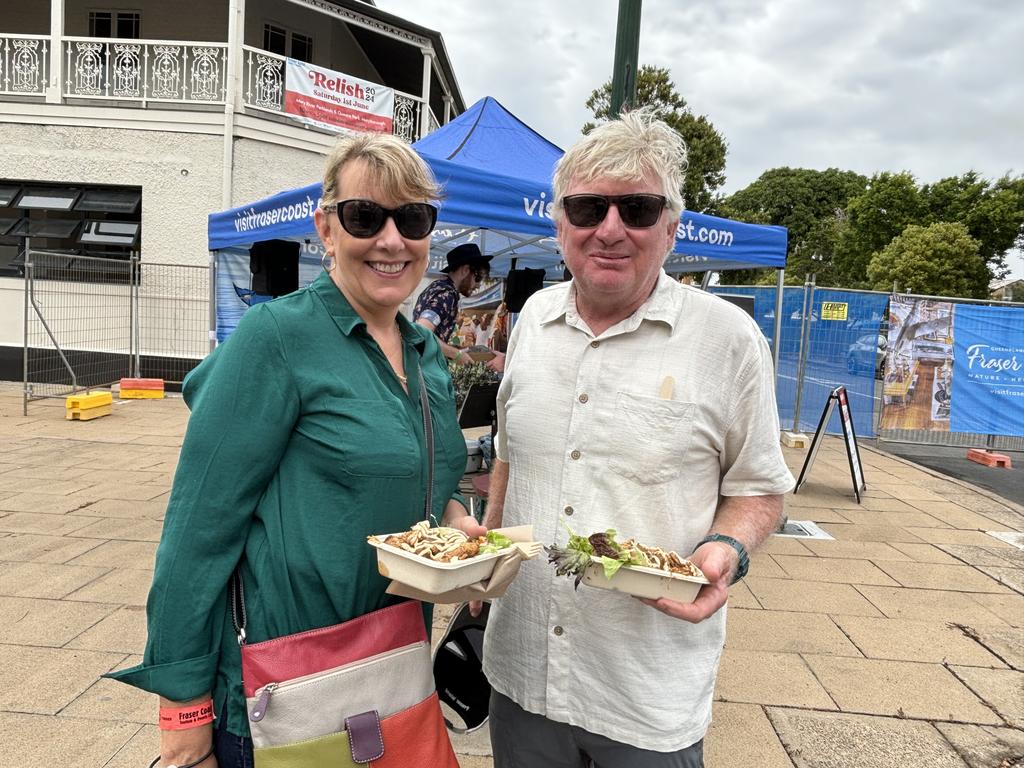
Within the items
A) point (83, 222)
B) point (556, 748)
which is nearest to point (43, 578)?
point (556, 748)

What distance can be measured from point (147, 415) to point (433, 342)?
376 inches

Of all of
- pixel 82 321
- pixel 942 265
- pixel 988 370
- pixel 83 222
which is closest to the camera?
pixel 988 370

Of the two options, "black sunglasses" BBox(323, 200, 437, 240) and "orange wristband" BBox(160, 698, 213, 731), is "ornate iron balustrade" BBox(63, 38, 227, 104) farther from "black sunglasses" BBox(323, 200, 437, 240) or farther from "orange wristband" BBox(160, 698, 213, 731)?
"orange wristband" BBox(160, 698, 213, 731)

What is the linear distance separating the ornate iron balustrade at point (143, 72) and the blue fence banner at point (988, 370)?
12.6 meters

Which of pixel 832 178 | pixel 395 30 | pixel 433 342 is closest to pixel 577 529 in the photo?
pixel 433 342

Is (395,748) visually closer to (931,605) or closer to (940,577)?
(931,605)

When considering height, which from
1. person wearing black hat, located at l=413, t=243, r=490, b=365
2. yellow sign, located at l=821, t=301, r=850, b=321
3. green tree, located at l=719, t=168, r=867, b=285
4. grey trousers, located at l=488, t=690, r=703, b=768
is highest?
green tree, located at l=719, t=168, r=867, b=285

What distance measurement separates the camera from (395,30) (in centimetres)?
1414

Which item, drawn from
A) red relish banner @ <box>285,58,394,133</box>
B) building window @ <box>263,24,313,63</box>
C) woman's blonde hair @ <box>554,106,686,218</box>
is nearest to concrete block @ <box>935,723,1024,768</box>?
woman's blonde hair @ <box>554,106,686,218</box>

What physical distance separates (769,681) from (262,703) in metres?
2.75

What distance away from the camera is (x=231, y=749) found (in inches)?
51.1

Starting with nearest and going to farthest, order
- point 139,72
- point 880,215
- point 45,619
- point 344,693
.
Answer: point 344,693 < point 45,619 < point 139,72 < point 880,215

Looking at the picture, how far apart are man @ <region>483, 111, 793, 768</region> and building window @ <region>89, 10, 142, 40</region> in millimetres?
16088

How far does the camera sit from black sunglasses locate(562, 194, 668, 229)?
4.90ft
